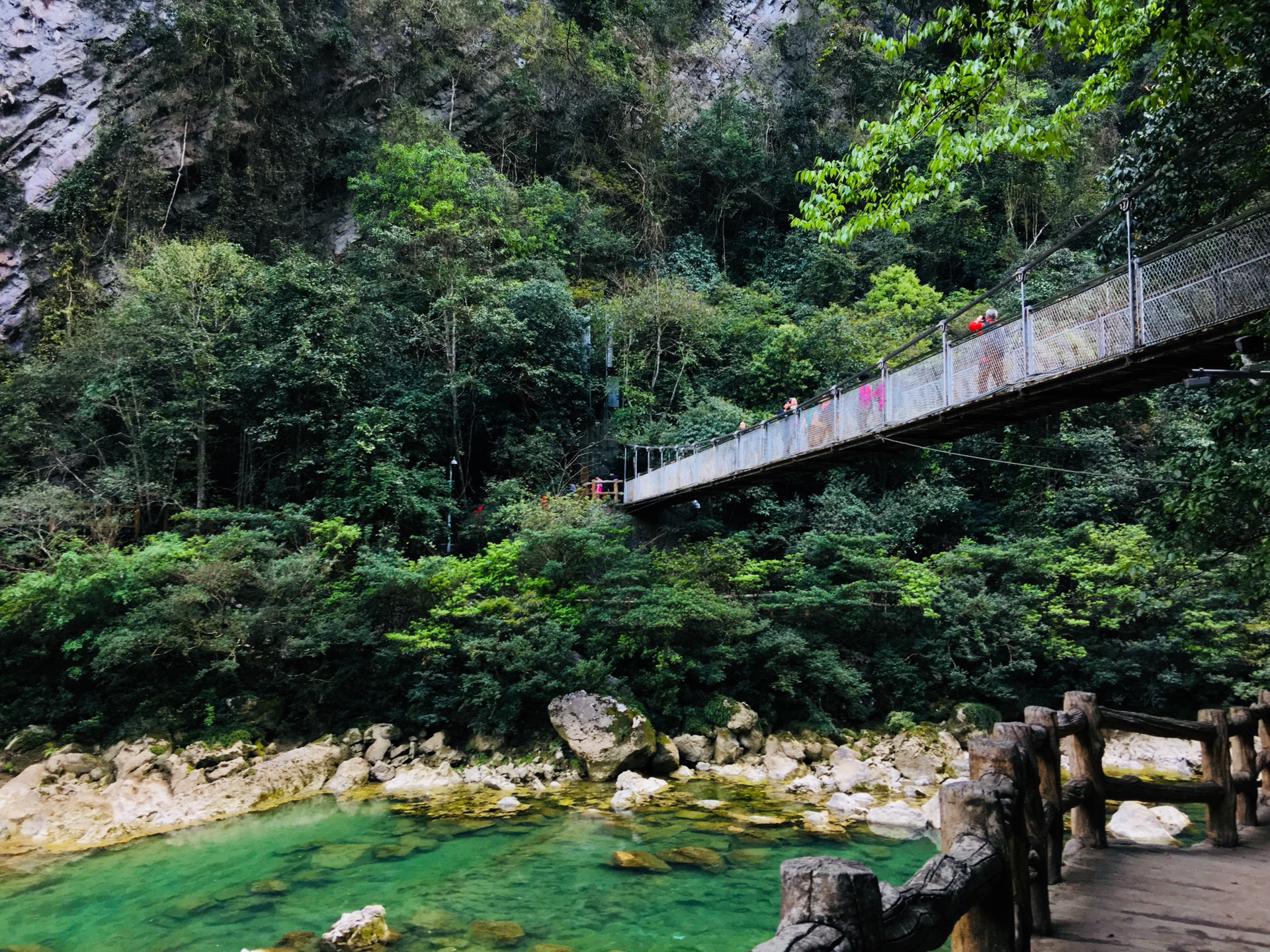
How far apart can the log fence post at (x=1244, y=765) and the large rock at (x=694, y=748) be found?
5667 mm

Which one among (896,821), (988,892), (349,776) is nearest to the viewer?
(988,892)

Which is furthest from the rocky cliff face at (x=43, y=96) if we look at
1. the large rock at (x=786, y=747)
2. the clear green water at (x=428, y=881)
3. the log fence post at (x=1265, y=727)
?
the log fence post at (x=1265, y=727)

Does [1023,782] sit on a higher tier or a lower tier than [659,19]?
lower

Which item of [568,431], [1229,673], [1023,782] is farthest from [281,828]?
[1229,673]

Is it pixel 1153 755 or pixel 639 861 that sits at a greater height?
pixel 1153 755

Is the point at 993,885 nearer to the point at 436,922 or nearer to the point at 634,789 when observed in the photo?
the point at 436,922

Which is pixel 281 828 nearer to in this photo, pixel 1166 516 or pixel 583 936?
pixel 583 936

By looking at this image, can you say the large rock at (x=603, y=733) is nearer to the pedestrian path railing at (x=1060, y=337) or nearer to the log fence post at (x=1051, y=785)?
the pedestrian path railing at (x=1060, y=337)

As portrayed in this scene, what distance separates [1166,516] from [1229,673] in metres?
5.99

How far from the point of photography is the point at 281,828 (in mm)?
7062

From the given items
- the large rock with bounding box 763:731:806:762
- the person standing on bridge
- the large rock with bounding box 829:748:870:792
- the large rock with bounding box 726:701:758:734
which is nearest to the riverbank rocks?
the large rock with bounding box 726:701:758:734

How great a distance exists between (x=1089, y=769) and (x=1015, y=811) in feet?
4.24

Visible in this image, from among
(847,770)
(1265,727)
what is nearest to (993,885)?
(1265,727)

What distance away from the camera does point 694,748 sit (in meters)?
8.94
